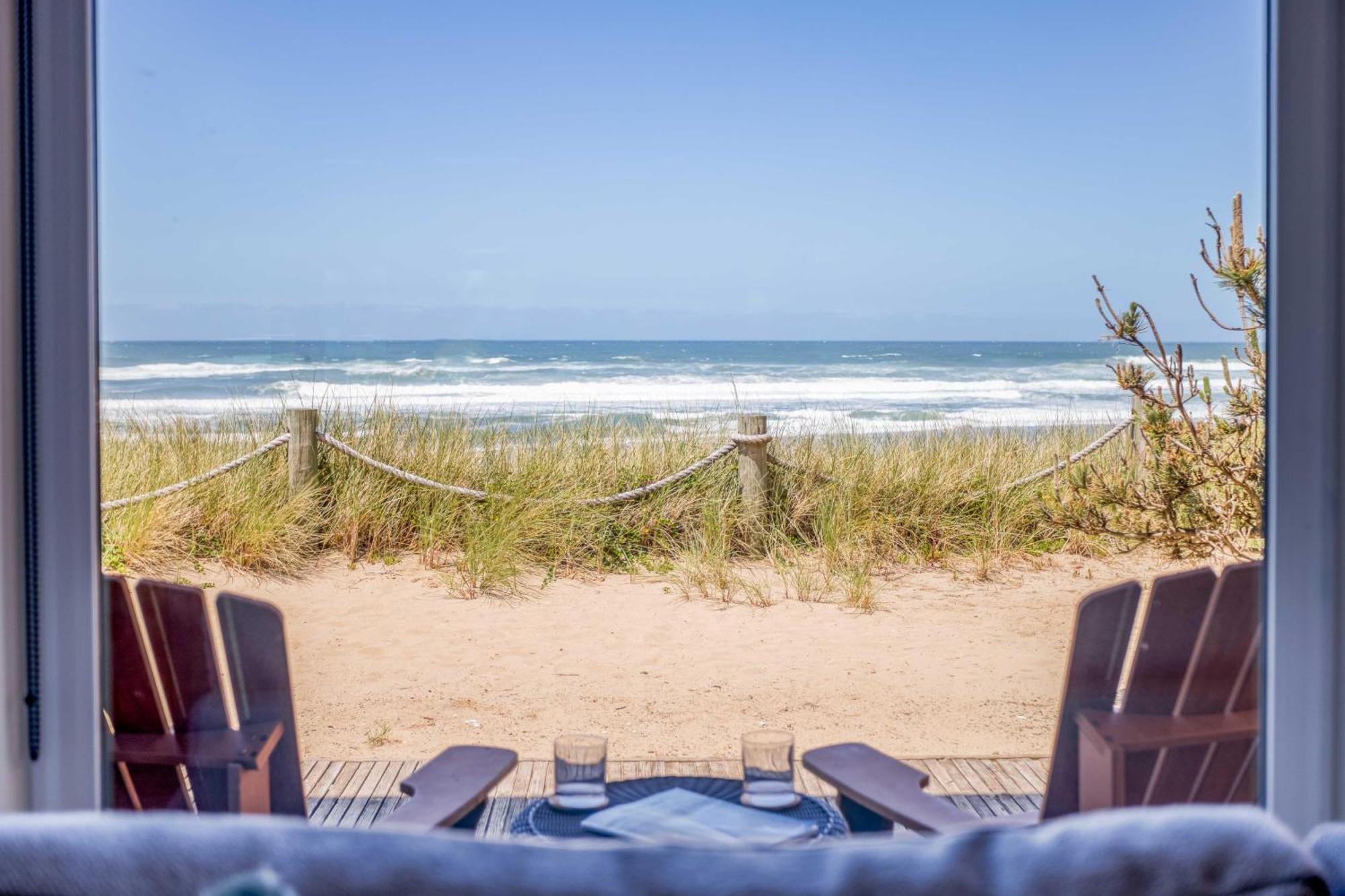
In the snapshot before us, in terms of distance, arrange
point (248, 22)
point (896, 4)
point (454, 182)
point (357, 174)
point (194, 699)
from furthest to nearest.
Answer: point (454, 182) → point (896, 4) → point (357, 174) → point (248, 22) → point (194, 699)

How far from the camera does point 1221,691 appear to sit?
1757 millimetres

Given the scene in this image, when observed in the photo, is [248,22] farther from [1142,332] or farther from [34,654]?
[1142,332]

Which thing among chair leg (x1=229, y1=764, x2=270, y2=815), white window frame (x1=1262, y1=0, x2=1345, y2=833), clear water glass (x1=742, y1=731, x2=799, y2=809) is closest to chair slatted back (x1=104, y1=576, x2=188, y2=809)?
chair leg (x1=229, y1=764, x2=270, y2=815)

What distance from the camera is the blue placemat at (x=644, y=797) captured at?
1.62 m

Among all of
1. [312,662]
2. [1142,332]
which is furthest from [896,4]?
[312,662]

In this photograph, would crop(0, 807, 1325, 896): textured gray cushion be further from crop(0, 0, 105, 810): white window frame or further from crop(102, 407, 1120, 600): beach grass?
crop(102, 407, 1120, 600): beach grass

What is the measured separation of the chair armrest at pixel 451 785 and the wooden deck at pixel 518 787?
23 centimetres

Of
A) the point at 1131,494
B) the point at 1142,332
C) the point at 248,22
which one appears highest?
the point at 248,22

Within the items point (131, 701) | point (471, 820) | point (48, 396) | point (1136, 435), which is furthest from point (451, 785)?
point (1136, 435)

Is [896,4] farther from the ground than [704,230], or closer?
farther from the ground

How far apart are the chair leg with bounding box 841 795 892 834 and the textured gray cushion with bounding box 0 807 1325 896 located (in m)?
1.16

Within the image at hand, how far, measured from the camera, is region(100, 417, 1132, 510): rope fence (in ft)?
7.18

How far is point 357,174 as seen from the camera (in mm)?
2521

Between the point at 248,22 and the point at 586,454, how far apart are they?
1.55 meters
